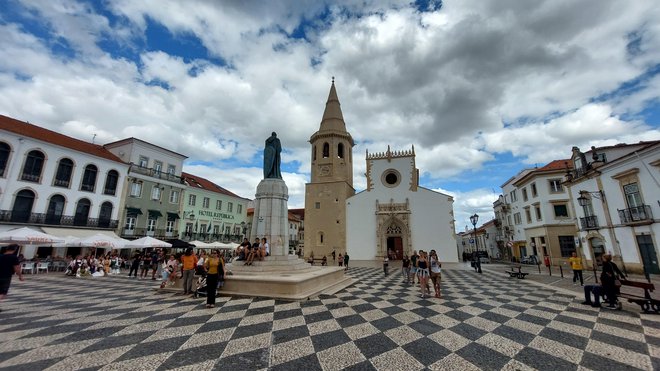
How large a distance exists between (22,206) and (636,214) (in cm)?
3753

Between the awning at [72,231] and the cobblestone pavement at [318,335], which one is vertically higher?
the awning at [72,231]

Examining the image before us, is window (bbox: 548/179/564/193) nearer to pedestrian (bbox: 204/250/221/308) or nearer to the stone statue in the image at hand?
the stone statue

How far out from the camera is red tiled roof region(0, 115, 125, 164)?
1698 centimetres

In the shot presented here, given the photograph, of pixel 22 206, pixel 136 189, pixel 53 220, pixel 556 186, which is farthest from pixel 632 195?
pixel 22 206

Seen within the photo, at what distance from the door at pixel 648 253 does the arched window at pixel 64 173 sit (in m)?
37.0

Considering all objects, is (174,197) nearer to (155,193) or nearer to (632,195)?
(155,193)

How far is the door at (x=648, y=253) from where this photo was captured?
43.4 feet

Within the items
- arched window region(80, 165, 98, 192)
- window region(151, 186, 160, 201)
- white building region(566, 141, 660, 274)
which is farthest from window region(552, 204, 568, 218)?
arched window region(80, 165, 98, 192)

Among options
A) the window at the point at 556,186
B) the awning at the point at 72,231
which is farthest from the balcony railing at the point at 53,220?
the window at the point at 556,186

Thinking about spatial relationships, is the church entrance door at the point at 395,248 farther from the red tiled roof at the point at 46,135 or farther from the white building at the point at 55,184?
the red tiled roof at the point at 46,135

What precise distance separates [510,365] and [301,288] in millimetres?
5420

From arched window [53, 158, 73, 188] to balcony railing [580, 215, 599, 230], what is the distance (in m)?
37.5

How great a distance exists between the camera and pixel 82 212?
62.9 feet

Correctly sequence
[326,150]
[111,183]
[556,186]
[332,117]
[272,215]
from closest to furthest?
[272,215] → [111,183] → [556,186] → [326,150] → [332,117]
